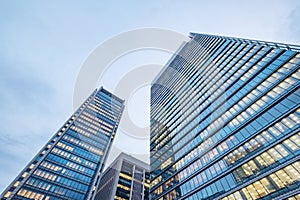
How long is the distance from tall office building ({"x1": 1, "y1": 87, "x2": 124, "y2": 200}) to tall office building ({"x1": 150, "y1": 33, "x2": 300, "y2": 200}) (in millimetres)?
29395

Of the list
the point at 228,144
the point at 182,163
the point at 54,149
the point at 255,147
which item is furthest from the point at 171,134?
the point at 54,149

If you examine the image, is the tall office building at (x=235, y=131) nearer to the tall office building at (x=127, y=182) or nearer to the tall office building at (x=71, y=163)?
the tall office building at (x=71, y=163)

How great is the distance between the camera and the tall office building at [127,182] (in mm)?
80000

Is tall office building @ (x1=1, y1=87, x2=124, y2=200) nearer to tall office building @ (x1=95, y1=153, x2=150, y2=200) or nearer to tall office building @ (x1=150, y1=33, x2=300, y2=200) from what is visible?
tall office building @ (x1=95, y1=153, x2=150, y2=200)

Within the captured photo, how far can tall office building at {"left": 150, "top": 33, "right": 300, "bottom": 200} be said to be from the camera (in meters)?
25.6

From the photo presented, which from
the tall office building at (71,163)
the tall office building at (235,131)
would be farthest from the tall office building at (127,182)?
the tall office building at (235,131)

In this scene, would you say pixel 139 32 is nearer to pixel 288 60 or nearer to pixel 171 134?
pixel 171 134

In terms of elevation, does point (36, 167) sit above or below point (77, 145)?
below

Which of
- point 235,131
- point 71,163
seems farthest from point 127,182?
point 235,131

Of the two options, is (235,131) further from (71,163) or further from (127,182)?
(127,182)

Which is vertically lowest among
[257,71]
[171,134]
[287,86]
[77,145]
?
[287,86]

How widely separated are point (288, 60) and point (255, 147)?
18820mm

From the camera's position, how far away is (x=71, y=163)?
Result: 68250 mm

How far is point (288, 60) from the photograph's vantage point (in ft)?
109
